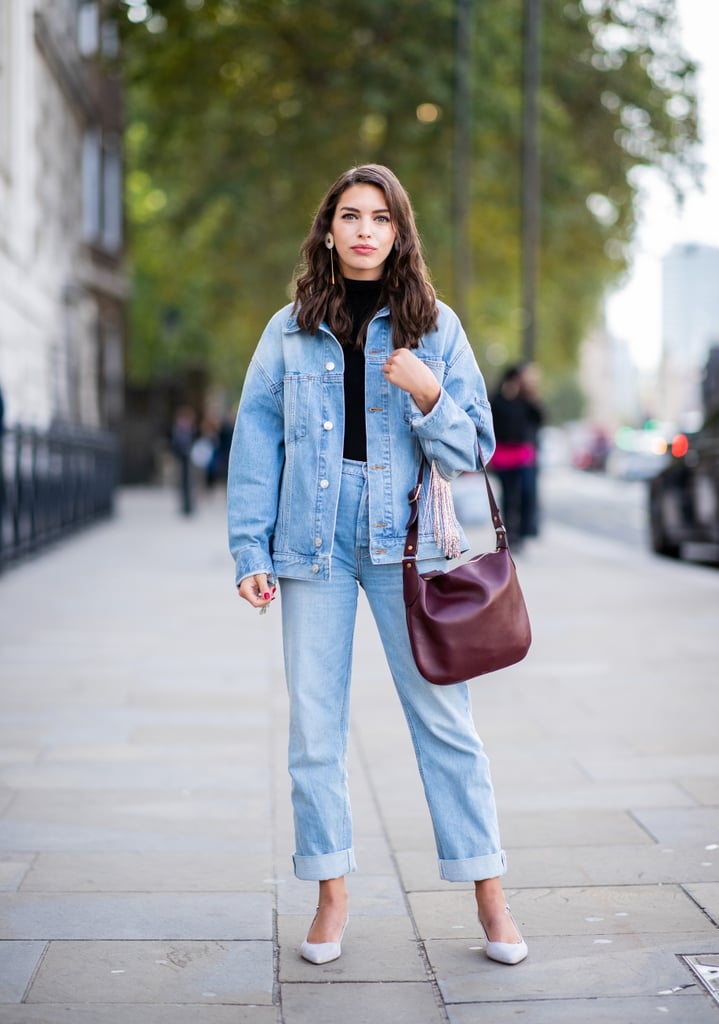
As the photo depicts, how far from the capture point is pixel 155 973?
3291 mm

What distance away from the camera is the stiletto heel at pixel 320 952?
336cm

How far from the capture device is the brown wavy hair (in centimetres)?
333

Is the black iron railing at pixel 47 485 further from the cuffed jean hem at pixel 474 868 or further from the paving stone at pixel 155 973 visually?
the cuffed jean hem at pixel 474 868

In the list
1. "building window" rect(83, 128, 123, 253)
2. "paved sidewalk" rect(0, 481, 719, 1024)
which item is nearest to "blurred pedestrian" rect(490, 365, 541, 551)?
"paved sidewalk" rect(0, 481, 719, 1024)

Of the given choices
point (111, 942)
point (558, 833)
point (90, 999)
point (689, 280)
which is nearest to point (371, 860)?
point (558, 833)

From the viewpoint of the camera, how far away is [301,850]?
11.2 feet

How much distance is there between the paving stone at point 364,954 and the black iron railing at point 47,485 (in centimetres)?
815

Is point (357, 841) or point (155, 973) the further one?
point (357, 841)

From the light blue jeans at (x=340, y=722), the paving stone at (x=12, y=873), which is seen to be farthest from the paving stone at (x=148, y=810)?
the light blue jeans at (x=340, y=722)

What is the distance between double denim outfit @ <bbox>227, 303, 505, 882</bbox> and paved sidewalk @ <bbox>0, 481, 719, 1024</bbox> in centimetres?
31

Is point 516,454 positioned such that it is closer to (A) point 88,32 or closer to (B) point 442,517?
(B) point 442,517

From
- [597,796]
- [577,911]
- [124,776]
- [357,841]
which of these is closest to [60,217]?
[124,776]

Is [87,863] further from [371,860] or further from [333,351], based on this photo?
[333,351]

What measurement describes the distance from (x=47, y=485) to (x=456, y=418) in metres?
11.4
